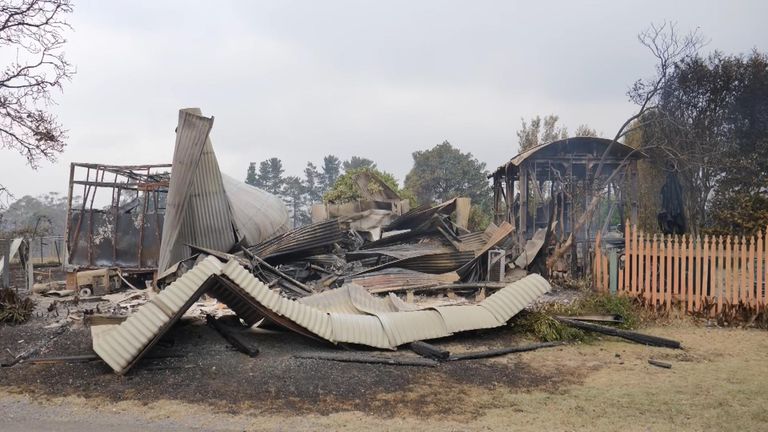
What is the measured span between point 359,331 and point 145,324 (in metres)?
2.66

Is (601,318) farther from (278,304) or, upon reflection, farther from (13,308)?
(13,308)

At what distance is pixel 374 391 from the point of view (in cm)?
589

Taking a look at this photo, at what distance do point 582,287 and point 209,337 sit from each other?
7.95 meters

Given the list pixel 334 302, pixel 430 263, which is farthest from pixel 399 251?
pixel 334 302

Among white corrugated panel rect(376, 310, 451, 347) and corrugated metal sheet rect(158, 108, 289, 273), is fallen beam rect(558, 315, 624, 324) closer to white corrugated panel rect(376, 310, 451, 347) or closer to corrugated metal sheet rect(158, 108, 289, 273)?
white corrugated panel rect(376, 310, 451, 347)

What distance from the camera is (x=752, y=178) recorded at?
16.8 m

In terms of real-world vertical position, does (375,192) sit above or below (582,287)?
above

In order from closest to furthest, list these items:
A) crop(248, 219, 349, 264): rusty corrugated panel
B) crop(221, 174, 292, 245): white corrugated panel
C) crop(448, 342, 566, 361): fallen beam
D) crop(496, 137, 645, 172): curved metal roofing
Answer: crop(448, 342, 566, 361): fallen beam < crop(248, 219, 349, 264): rusty corrugated panel < crop(221, 174, 292, 245): white corrugated panel < crop(496, 137, 645, 172): curved metal roofing

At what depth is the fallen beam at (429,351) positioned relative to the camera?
23.3ft

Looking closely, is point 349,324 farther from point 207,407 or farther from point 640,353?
point 640,353

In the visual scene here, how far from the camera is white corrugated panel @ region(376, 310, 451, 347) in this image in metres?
7.58

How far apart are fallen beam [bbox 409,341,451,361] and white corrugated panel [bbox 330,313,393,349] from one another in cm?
34

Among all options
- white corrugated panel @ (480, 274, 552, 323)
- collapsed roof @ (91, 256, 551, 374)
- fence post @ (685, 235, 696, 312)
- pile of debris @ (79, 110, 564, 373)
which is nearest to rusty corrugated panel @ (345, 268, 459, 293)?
pile of debris @ (79, 110, 564, 373)

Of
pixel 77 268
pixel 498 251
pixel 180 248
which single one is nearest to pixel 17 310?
pixel 180 248
